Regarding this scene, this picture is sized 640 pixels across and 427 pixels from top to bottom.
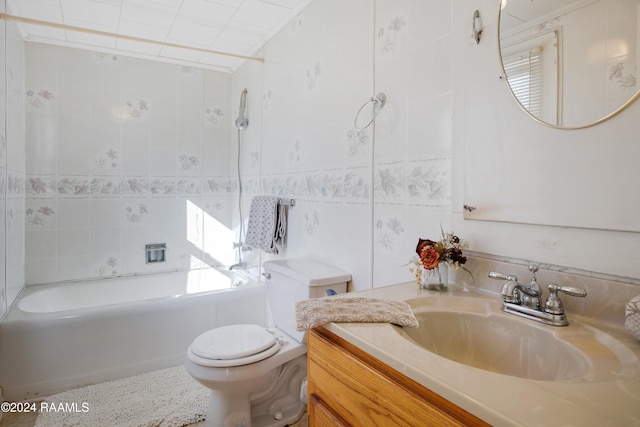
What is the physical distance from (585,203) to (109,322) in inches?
92.3

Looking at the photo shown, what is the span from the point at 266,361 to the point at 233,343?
174 mm

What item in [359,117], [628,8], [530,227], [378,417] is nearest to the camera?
[378,417]

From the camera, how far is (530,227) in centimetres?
100

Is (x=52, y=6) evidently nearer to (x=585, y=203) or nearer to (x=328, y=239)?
(x=328, y=239)

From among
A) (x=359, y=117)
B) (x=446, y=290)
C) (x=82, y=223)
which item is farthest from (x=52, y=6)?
(x=446, y=290)

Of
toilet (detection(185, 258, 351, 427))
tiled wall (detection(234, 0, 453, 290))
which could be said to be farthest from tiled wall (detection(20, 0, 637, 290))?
toilet (detection(185, 258, 351, 427))

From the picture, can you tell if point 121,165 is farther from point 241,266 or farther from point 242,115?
point 241,266

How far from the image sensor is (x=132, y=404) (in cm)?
187

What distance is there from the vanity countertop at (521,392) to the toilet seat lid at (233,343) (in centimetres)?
94

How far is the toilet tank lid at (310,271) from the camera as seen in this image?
5.36 feet

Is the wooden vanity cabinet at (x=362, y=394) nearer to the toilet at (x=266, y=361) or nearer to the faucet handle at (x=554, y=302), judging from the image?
the faucet handle at (x=554, y=302)

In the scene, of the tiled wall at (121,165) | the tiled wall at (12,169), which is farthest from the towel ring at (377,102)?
the tiled wall at (121,165)

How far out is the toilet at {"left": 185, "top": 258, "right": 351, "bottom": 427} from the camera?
1480 millimetres

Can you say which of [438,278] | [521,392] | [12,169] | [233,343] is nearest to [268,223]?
[233,343]
